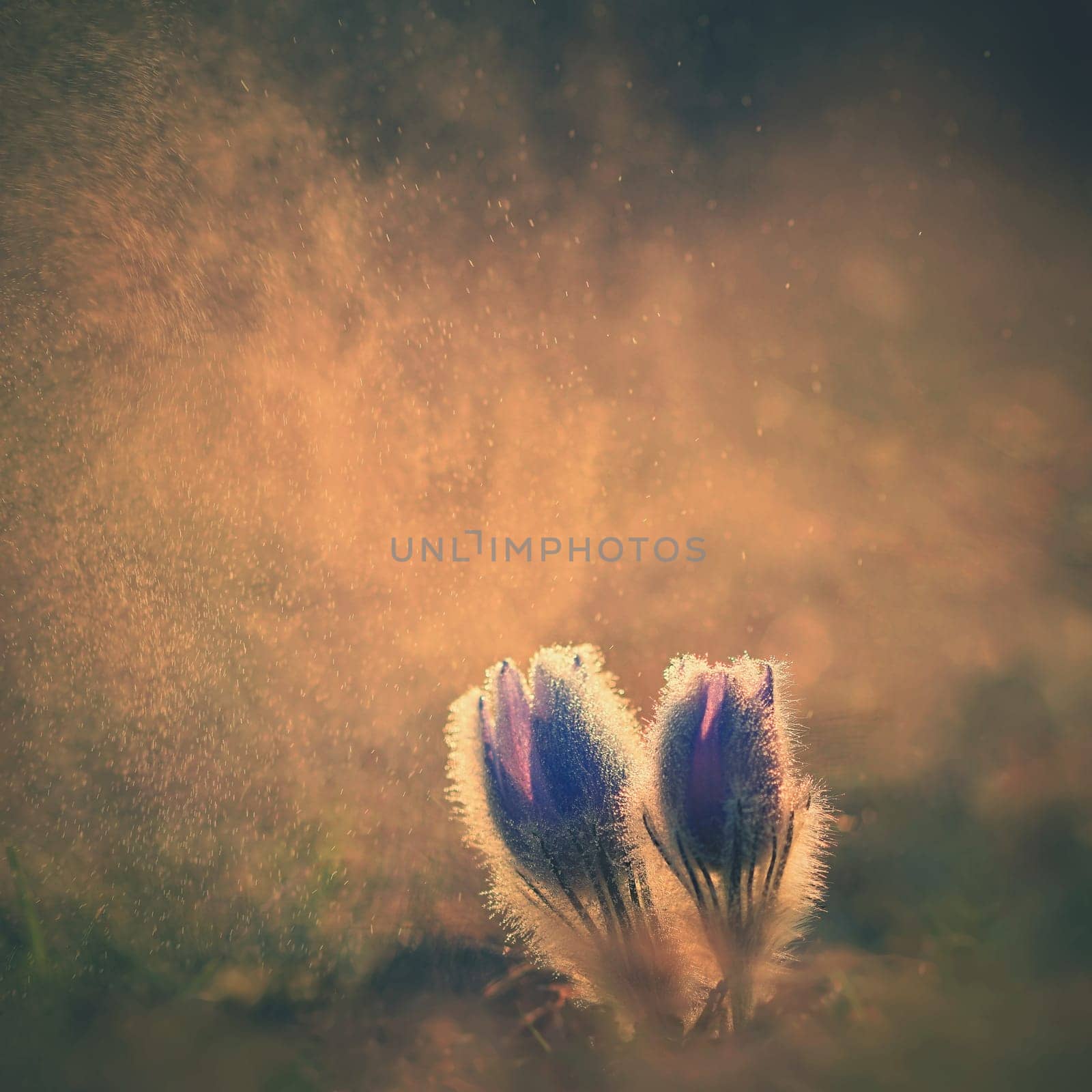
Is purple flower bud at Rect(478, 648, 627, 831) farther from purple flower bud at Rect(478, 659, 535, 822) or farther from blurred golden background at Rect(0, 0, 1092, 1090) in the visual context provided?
blurred golden background at Rect(0, 0, 1092, 1090)

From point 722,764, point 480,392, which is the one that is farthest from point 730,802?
point 480,392

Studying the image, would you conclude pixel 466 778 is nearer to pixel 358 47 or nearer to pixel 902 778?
pixel 902 778

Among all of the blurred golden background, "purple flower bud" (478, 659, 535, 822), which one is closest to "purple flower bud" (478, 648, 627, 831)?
"purple flower bud" (478, 659, 535, 822)

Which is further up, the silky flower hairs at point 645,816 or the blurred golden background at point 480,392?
the blurred golden background at point 480,392

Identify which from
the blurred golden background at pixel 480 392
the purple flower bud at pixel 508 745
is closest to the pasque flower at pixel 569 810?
the purple flower bud at pixel 508 745

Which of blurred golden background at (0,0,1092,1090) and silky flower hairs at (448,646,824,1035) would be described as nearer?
silky flower hairs at (448,646,824,1035)

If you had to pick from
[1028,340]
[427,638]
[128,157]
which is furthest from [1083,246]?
[128,157]

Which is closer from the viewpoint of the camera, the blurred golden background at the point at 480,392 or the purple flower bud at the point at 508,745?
the purple flower bud at the point at 508,745

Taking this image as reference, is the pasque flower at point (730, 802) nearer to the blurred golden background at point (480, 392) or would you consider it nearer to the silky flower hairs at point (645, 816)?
the silky flower hairs at point (645, 816)
